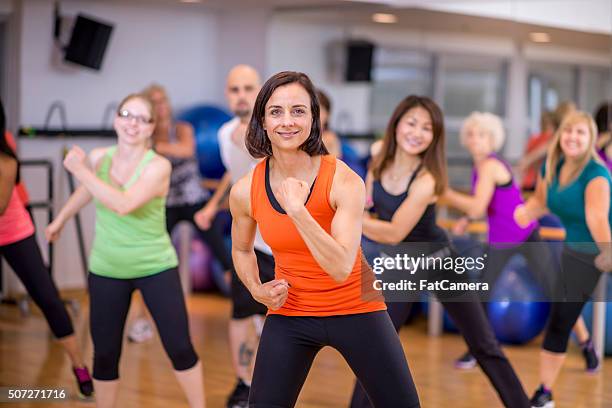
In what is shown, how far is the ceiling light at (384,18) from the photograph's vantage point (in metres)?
7.59

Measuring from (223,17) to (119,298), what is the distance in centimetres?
479

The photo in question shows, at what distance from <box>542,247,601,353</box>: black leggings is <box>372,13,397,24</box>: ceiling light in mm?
3776

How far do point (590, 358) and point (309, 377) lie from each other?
155 cm

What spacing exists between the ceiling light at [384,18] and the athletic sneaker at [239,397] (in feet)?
13.0

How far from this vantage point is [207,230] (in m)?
Answer: 5.85

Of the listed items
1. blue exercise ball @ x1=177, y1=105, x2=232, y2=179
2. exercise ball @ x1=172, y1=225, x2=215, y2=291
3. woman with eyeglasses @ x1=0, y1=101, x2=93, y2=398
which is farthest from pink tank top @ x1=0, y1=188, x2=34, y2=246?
blue exercise ball @ x1=177, y1=105, x2=232, y2=179

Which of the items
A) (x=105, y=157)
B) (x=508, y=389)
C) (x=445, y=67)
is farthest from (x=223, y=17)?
(x=508, y=389)

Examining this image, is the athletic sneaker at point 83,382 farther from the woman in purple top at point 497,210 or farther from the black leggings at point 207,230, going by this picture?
the woman in purple top at point 497,210

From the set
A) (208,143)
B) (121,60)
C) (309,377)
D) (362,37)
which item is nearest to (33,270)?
(309,377)

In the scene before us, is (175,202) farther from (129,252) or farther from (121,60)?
(129,252)

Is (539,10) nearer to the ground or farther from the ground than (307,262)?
farther from the ground

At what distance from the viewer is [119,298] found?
371 cm

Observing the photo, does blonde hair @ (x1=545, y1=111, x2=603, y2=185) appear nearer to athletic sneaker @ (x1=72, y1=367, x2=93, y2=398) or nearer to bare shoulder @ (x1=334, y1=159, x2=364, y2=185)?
bare shoulder @ (x1=334, y1=159, x2=364, y2=185)

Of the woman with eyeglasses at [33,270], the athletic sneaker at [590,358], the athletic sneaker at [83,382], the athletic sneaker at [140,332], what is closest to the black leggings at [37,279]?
the woman with eyeglasses at [33,270]
